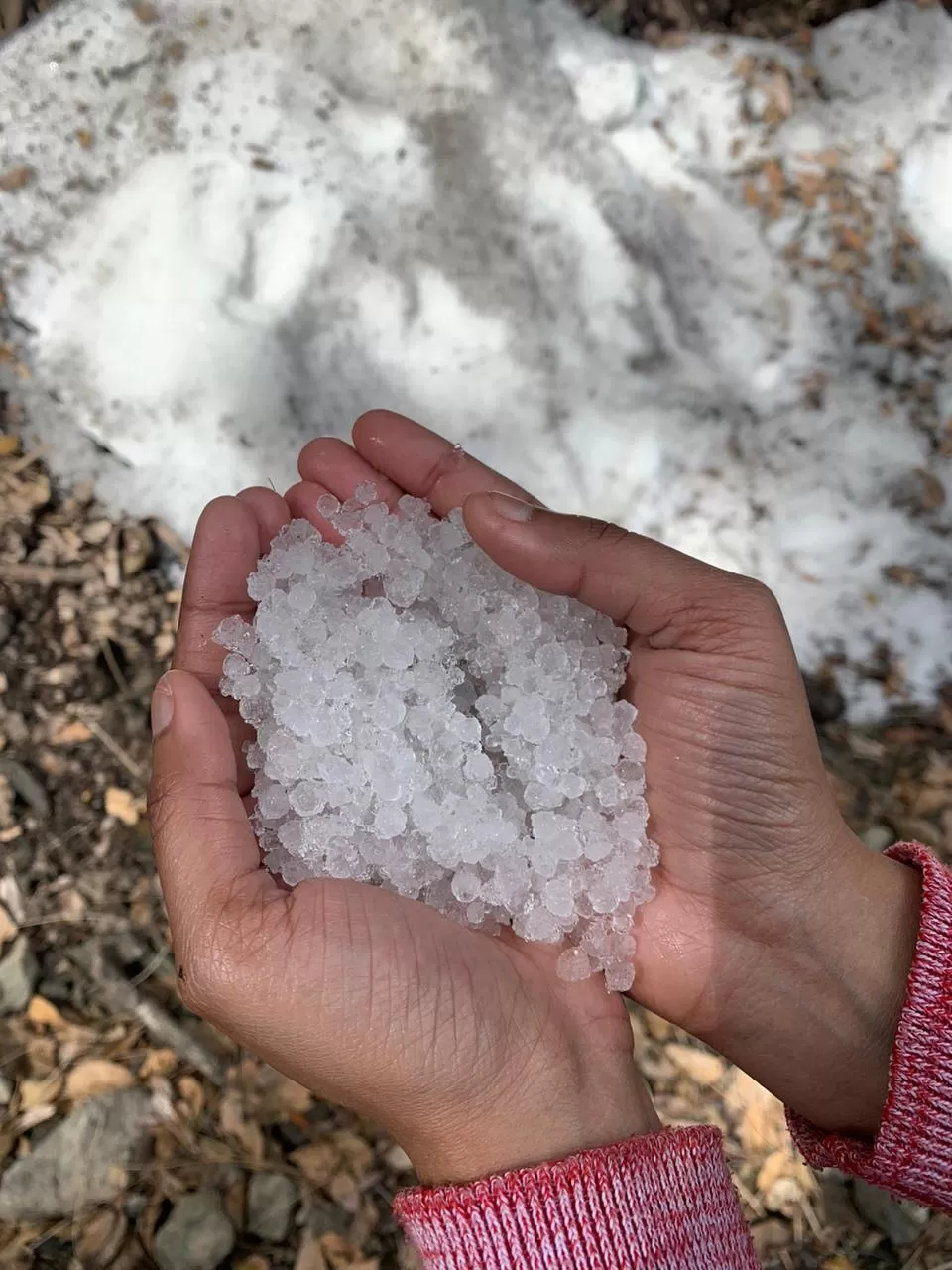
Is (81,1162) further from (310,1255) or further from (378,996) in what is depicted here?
(378,996)

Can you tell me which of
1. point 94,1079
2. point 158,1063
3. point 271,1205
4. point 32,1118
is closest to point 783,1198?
point 271,1205

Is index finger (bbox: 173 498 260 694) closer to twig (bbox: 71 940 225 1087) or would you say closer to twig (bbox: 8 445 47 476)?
twig (bbox: 71 940 225 1087)

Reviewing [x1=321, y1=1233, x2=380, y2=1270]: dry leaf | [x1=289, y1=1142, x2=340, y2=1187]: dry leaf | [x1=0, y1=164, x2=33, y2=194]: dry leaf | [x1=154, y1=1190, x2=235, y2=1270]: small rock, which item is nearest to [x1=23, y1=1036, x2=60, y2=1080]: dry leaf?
[x1=154, y1=1190, x2=235, y2=1270]: small rock

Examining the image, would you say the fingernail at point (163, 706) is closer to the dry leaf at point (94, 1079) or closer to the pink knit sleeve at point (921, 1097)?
the dry leaf at point (94, 1079)

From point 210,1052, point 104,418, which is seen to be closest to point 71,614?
point 104,418

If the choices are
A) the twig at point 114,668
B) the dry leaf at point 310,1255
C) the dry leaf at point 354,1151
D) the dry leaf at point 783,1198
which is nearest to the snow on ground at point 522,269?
the twig at point 114,668

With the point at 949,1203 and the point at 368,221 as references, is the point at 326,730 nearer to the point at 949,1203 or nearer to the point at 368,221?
the point at 949,1203
